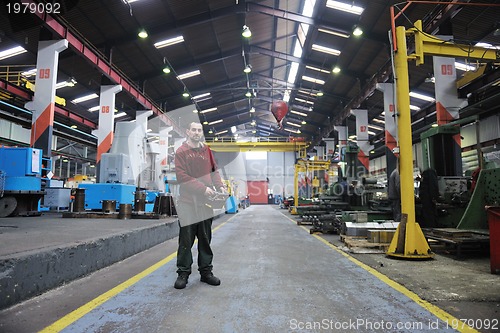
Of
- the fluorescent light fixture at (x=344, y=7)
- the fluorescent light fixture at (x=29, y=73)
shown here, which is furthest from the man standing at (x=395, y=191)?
the fluorescent light fixture at (x=29, y=73)

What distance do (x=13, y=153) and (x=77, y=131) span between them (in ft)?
38.4

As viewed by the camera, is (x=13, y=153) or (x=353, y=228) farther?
(x=13, y=153)

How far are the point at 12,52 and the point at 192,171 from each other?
1342 cm

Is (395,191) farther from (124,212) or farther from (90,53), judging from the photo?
(90,53)

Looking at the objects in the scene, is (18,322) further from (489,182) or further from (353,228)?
(489,182)

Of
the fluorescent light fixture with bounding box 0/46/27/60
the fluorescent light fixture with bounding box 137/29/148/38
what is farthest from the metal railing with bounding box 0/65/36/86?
the fluorescent light fixture with bounding box 137/29/148/38

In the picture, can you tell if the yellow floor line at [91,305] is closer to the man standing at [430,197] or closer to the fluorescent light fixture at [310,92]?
the man standing at [430,197]

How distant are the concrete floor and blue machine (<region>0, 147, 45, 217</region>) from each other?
501cm

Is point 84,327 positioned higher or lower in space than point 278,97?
lower

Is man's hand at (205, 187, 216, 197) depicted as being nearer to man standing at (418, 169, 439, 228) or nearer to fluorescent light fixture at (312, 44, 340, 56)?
man standing at (418, 169, 439, 228)

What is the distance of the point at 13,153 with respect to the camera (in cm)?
736

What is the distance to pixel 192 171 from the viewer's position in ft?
10.4

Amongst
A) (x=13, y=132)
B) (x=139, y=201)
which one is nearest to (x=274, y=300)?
(x=139, y=201)

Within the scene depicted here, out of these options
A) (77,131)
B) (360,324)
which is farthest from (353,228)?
(77,131)
